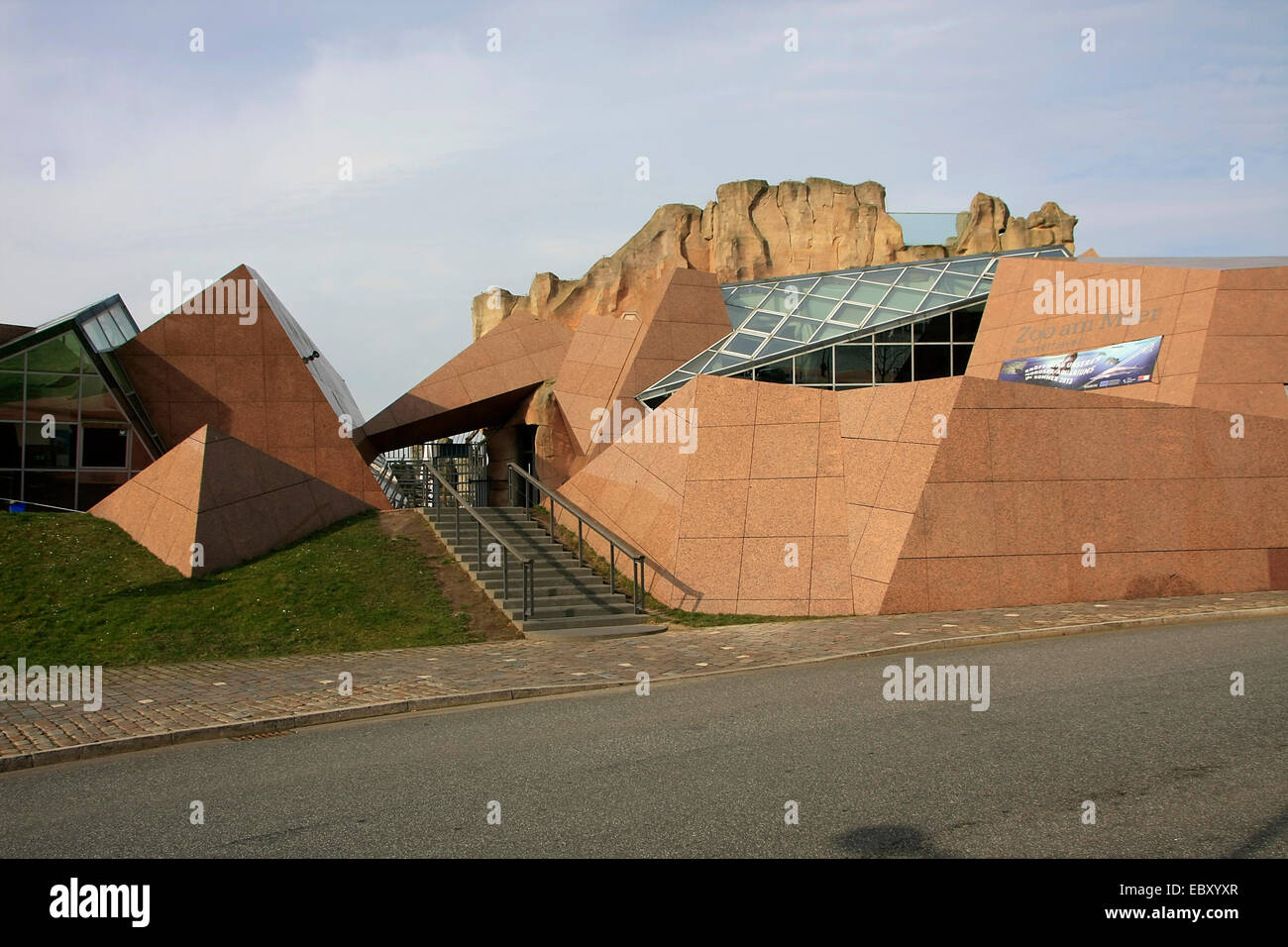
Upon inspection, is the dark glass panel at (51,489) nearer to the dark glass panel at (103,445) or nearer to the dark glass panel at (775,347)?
the dark glass panel at (103,445)

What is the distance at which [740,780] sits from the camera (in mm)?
6570

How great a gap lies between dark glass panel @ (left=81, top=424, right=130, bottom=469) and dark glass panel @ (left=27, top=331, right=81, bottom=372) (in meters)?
1.28

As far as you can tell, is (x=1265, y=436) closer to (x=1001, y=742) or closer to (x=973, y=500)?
(x=973, y=500)

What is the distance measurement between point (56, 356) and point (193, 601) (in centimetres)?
1008

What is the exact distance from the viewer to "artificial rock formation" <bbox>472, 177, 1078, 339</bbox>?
66.9 metres

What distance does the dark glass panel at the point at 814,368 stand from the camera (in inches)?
1025

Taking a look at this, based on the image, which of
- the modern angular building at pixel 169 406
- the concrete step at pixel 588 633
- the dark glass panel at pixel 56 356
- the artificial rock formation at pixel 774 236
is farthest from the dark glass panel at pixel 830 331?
the artificial rock formation at pixel 774 236

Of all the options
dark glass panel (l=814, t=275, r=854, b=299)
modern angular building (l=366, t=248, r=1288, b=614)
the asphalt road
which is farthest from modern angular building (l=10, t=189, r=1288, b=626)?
the asphalt road

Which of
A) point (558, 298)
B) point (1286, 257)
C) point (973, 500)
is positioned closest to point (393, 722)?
point (973, 500)

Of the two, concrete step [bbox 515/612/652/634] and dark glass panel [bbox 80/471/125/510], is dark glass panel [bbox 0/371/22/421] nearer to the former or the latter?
dark glass panel [bbox 80/471/125/510]

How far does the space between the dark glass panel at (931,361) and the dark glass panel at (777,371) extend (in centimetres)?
321

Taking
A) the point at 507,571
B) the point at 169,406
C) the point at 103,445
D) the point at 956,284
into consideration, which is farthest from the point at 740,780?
the point at 956,284

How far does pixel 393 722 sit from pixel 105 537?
9599 millimetres
